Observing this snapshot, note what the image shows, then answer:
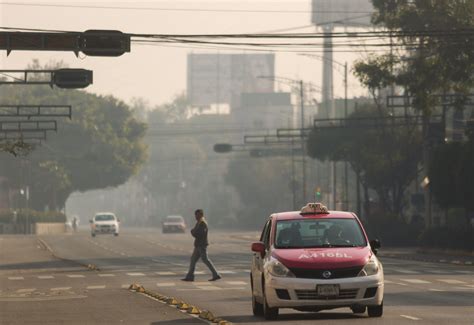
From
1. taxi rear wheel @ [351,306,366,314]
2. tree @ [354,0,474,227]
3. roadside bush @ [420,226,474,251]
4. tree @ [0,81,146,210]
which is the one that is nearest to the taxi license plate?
taxi rear wheel @ [351,306,366,314]

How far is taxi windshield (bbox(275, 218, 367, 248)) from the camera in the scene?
25.3 meters

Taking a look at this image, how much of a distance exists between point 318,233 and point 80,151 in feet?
451

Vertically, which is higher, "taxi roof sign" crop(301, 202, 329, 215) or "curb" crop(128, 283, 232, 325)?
"taxi roof sign" crop(301, 202, 329, 215)

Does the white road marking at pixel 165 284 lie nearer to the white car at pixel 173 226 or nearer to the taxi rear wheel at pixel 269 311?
the taxi rear wheel at pixel 269 311

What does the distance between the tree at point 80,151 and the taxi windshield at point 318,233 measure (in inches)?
5009

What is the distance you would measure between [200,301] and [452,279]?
11.0 metres

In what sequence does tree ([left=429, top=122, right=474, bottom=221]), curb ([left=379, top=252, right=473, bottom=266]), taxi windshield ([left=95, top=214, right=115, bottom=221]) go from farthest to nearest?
taxi windshield ([left=95, top=214, right=115, bottom=221]) → tree ([left=429, top=122, right=474, bottom=221]) → curb ([left=379, top=252, right=473, bottom=266])

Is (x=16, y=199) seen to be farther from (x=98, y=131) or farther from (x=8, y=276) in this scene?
(x=8, y=276)

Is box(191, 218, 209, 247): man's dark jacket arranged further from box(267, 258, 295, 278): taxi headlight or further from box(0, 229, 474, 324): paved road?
box(267, 258, 295, 278): taxi headlight

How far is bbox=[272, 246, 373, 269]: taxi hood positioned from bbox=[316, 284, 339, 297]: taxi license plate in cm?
33

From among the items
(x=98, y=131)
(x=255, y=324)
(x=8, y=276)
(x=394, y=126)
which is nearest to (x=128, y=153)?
(x=98, y=131)

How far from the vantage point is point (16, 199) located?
163 metres

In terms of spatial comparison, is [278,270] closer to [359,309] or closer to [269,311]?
[269,311]

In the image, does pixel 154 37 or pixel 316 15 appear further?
pixel 316 15
